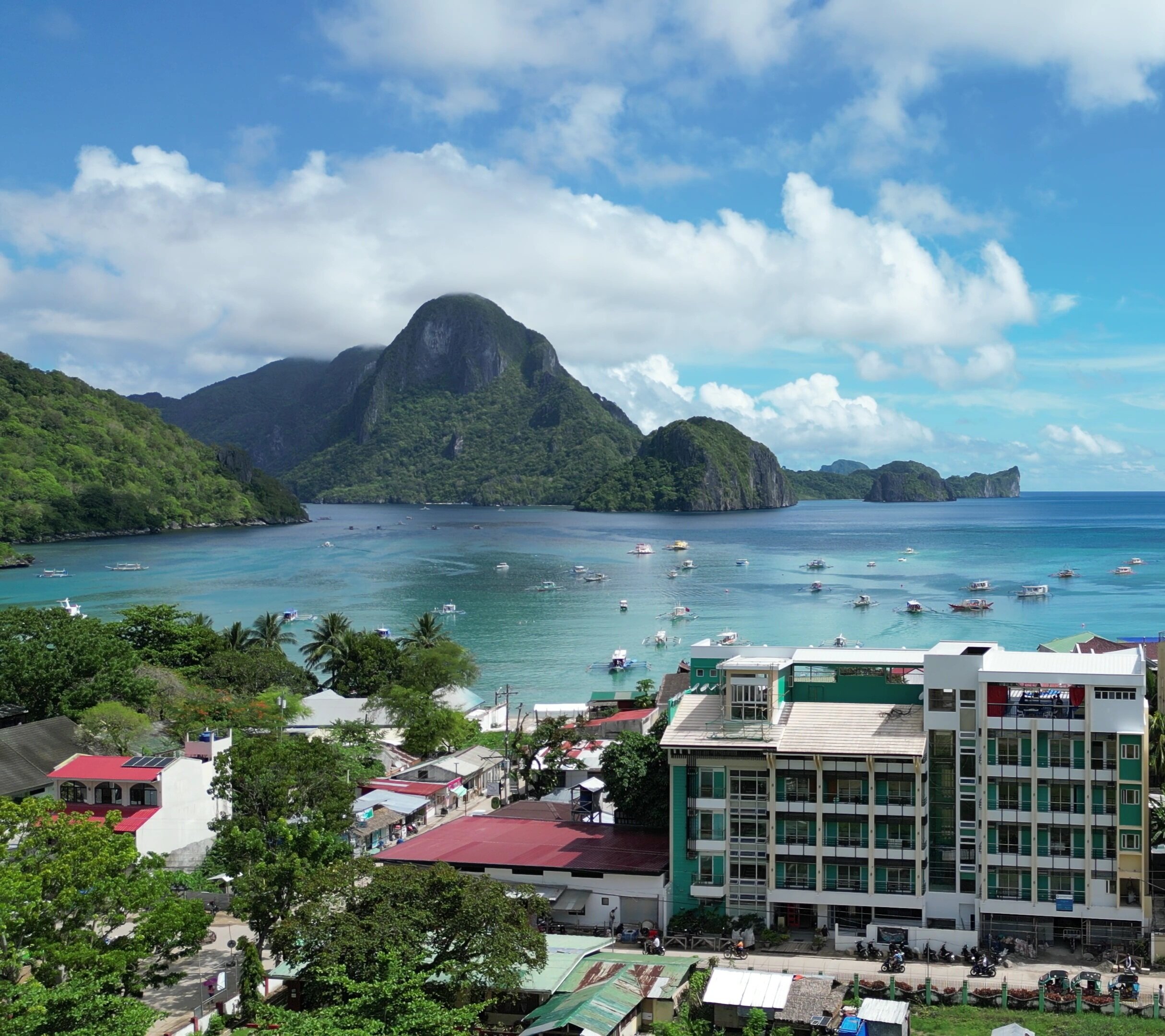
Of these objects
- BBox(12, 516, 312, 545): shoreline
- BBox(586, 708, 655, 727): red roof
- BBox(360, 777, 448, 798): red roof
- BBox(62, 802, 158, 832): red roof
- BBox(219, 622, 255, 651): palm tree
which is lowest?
BBox(360, 777, 448, 798): red roof

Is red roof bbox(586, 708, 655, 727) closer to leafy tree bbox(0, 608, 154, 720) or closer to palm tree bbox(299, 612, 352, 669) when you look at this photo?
palm tree bbox(299, 612, 352, 669)

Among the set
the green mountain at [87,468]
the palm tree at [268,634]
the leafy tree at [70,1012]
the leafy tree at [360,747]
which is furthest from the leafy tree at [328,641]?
the green mountain at [87,468]

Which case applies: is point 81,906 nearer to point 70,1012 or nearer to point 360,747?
point 70,1012

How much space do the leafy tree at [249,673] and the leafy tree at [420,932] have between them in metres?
32.0

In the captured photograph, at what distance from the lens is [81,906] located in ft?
62.4

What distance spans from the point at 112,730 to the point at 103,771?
7928mm

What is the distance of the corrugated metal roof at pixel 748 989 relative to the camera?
20.8 metres

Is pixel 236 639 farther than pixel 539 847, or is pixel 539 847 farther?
pixel 236 639

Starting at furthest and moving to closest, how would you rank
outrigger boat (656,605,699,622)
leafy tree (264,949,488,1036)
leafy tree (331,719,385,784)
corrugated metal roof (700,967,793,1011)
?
1. outrigger boat (656,605,699,622)
2. leafy tree (331,719,385,784)
3. corrugated metal roof (700,967,793,1011)
4. leafy tree (264,949,488,1036)

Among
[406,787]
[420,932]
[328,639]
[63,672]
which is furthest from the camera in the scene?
[328,639]

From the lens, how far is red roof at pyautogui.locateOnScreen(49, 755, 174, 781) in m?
29.9

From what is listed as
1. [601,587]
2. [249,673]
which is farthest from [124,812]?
[601,587]

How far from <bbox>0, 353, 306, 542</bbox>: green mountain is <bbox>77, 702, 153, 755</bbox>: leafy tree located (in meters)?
120

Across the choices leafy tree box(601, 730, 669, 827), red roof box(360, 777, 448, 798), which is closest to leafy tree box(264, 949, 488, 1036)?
leafy tree box(601, 730, 669, 827)
